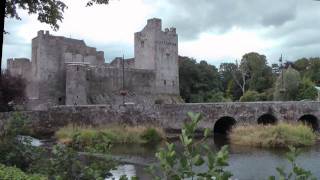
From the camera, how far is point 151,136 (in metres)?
31.5

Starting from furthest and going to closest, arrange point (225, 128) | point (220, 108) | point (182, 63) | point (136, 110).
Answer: point (182, 63) < point (225, 128) < point (220, 108) < point (136, 110)

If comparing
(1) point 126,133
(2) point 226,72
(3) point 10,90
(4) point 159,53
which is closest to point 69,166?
(1) point 126,133

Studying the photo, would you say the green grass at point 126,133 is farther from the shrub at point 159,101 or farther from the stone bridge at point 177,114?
the shrub at point 159,101

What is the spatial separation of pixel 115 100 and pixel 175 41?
11.1 metres

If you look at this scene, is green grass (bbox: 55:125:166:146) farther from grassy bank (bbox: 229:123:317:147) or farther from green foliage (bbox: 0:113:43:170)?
green foliage (bbox: 0:113:43:170)

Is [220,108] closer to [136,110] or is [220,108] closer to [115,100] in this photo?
[136,110]

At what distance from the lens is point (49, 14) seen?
1064cm

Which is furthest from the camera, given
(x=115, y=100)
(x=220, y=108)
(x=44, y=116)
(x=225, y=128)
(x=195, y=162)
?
(x=115, y=100)

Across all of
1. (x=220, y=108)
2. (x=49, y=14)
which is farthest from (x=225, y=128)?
(x=49, y=14)

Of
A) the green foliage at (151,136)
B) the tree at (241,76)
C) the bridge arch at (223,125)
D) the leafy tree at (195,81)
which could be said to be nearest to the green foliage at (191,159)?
the green foliage at (151,136)

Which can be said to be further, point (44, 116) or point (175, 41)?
point (175, 41)

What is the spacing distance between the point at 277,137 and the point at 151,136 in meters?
7.81

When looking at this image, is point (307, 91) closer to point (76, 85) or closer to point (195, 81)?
point (195, 81)

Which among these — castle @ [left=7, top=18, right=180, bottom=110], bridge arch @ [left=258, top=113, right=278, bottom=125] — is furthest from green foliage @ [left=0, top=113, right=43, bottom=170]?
castle @ [left=7, top=18, right=180, bottom=110]
